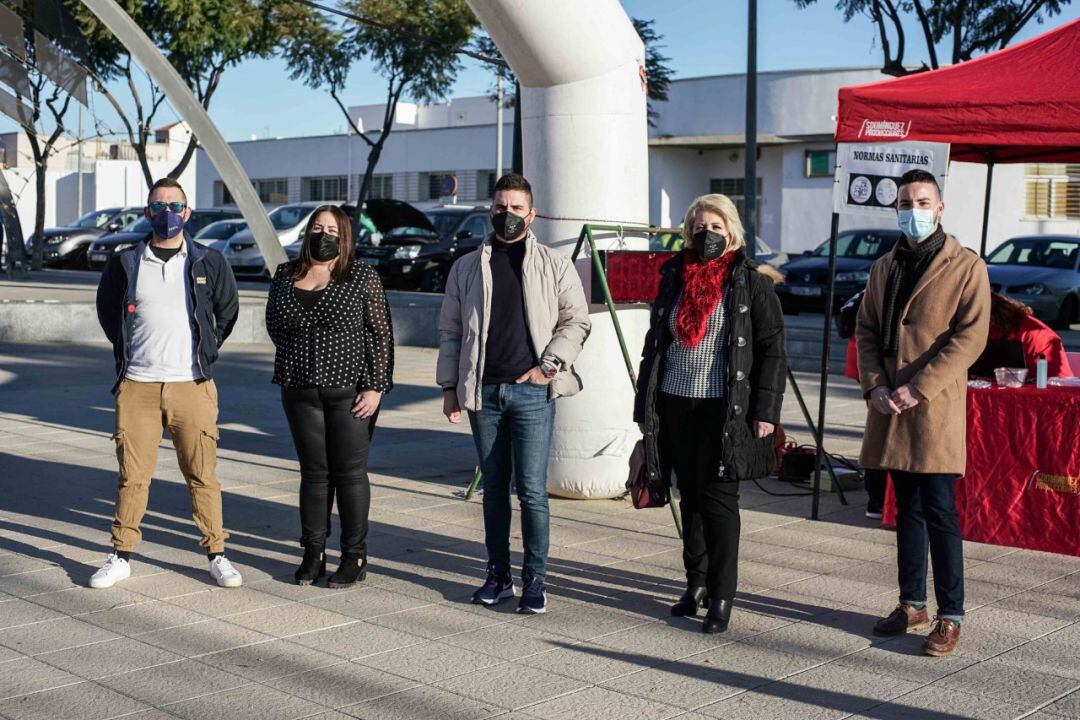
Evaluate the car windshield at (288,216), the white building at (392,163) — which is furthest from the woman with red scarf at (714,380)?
the white building at (392,163)

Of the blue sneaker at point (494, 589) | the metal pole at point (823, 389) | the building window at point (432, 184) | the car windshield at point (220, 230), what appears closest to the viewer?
the blue sneaker at point (494, 589)

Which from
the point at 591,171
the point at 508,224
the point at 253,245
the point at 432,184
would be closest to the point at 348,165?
the point at 432,184

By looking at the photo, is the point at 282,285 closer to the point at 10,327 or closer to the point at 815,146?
the point at 10,327

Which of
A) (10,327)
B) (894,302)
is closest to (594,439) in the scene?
(894,302)

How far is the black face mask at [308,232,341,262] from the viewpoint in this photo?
6062 millimetres

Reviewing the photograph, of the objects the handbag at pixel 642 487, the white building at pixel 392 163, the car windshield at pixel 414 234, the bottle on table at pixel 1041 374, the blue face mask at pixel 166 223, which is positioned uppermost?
the white building at pixel 392 163

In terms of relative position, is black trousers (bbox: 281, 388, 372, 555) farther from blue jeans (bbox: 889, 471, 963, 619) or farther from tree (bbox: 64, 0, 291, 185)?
tree (bbox: 64, 0, 291, 185)

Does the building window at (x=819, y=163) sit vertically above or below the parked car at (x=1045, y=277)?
above

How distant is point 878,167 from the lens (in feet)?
24.7

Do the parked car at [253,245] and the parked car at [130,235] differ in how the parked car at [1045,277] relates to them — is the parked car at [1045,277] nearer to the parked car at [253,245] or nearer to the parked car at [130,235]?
the parked car at [253,245]

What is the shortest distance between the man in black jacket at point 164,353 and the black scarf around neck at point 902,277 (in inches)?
115

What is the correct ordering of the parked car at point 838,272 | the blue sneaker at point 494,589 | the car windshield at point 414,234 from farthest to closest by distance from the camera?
the car windshield at point 414,234 < the parked car at point 838,272 < the blue sneaker at point 494,589

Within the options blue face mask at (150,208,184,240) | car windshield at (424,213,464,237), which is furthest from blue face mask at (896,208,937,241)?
car windshield at (424,213,464,237)

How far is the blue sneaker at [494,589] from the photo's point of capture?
19.6 ft
